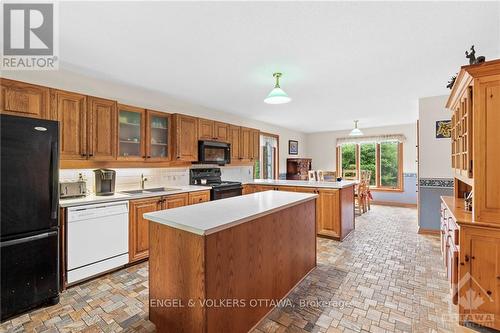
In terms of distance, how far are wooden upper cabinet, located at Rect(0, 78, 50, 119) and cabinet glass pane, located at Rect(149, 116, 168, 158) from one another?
1.27 meters

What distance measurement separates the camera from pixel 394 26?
1918mm

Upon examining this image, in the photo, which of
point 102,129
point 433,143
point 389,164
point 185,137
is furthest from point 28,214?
point 389,164

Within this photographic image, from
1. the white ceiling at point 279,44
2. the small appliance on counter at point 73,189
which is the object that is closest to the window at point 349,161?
the white ceiling at point 279,44

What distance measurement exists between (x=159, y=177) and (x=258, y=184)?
181 centimetres

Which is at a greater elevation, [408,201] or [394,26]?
[394,26]

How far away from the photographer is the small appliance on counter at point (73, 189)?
103 inches

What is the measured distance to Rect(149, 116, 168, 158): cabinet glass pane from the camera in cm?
360

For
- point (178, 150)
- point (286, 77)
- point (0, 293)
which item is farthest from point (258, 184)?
point (0, 293)

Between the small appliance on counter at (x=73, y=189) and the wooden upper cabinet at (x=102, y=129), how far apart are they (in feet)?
1.10

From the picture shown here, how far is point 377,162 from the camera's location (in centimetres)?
714

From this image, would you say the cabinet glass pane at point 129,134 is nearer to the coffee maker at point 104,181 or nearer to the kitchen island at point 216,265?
the coffee maker at point 104,181

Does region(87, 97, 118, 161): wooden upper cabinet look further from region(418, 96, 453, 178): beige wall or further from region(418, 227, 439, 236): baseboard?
region(418, 227, 439, 236): baseboard

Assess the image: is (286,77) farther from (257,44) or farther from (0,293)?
(0,293)

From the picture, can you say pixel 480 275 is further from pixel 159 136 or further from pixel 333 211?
pixel 159 136
